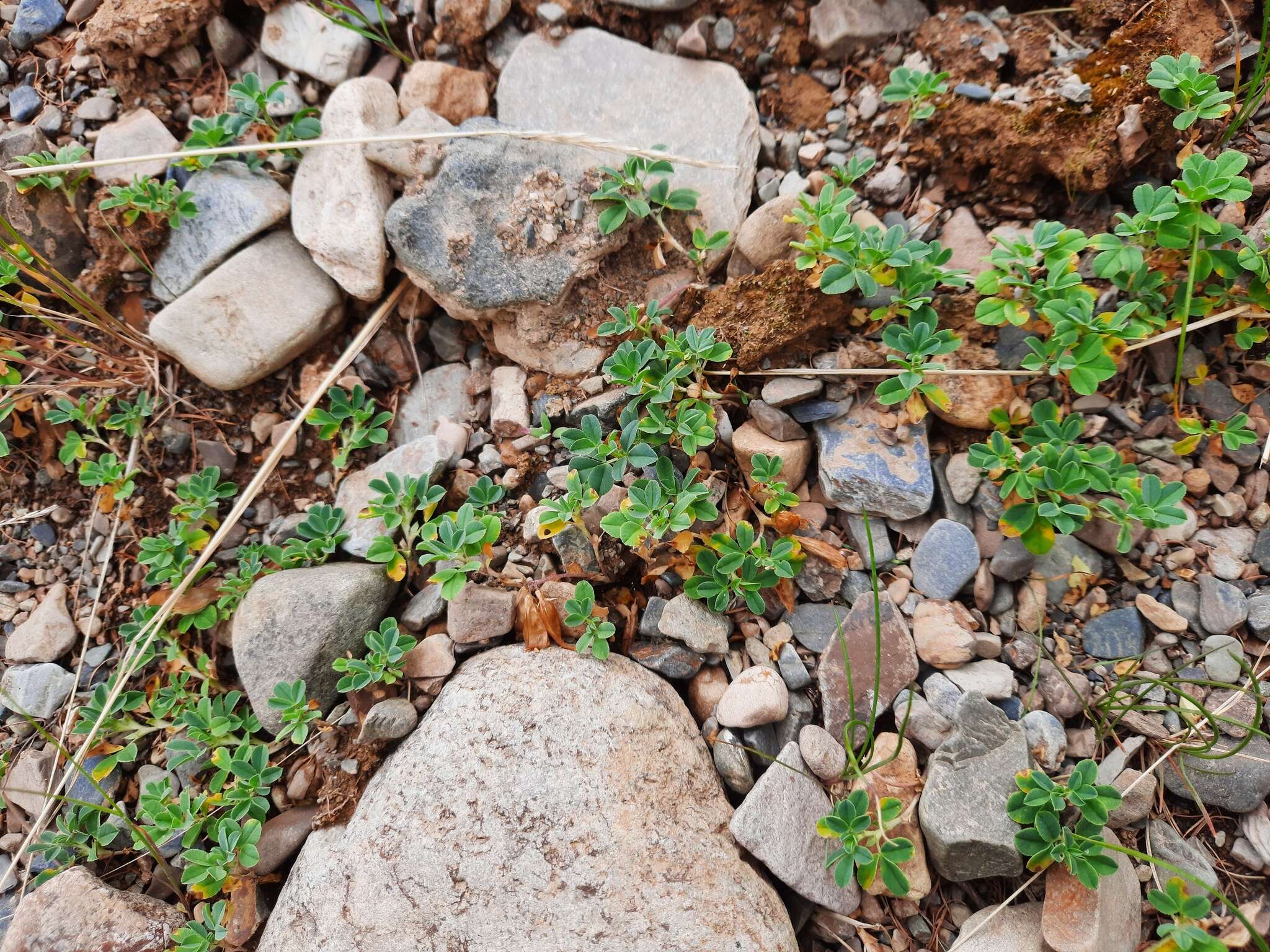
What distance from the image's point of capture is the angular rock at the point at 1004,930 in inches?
87.2

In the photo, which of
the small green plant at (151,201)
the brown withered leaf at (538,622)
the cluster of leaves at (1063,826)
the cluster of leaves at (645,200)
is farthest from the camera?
the small green plant at (151,201)

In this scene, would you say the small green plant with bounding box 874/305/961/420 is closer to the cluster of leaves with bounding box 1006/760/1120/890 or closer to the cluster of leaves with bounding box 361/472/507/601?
the cluster of leaves with bounding box 1006/760/1120/890

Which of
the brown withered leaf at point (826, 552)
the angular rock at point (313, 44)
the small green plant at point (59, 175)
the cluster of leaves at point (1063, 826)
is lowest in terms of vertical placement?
the cluster of leaves at point (1063, 826)

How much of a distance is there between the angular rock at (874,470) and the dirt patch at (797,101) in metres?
1.16

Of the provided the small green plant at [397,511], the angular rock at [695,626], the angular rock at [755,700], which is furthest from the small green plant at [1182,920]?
the small green plant at [397,511]

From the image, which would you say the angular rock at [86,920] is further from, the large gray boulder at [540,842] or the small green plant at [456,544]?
the small green plant at [456,544]

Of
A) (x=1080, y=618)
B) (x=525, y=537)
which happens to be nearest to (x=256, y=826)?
(x=525, y=537)

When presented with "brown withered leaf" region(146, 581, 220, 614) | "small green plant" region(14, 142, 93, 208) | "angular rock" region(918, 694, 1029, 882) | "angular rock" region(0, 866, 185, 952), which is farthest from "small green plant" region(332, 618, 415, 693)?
"small green plant" region(14, 142, 93, 208)

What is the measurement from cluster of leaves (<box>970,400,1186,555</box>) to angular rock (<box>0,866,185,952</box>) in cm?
291

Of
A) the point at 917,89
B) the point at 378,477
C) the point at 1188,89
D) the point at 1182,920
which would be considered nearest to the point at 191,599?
the point at 378,477

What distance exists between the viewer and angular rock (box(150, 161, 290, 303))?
302 centimetres

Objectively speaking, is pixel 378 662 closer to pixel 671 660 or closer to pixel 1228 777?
pixel 671 660

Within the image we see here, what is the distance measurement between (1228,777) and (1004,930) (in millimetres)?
759

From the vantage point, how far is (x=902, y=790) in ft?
7.79
